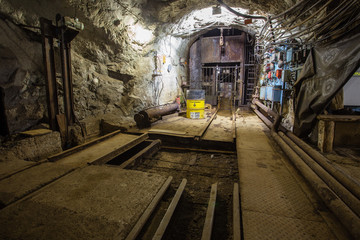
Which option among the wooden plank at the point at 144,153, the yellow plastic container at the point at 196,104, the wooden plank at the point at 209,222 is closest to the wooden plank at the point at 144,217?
the wooden plank at the point at 209,222

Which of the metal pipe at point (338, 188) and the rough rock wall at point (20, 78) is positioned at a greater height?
the rough rock wall at point (20, 78)

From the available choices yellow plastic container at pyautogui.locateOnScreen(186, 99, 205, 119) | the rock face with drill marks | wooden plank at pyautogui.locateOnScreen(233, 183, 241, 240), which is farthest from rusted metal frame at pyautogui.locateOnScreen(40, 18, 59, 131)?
yellow plastic container at pyautogui.locateOnScreen(186, 99, 205, 119)

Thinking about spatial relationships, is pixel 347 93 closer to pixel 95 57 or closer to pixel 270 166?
pixel 270 166

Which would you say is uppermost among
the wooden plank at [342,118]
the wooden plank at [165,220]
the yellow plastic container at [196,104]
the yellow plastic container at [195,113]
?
the yellow plastic container at [196,104]

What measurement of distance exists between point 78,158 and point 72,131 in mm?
1323

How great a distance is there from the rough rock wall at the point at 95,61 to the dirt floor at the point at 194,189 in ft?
9.29

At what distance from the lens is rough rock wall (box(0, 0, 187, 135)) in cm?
384

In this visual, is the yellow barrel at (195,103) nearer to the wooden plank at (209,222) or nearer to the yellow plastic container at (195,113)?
the yellow plastic container at (195,113)

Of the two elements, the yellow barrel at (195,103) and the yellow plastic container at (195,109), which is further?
the yellow plastic container at (195,109)

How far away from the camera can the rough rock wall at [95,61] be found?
151 inches

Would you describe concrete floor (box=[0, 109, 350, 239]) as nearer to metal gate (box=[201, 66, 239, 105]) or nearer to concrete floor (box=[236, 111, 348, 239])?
concrete floor (box=[236, 111, 348, 239])

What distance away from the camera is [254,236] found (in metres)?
1.75

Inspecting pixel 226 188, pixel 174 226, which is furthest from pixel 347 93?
pixel 174 226

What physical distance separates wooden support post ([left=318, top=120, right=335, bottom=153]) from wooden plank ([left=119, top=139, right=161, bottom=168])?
167 inches
